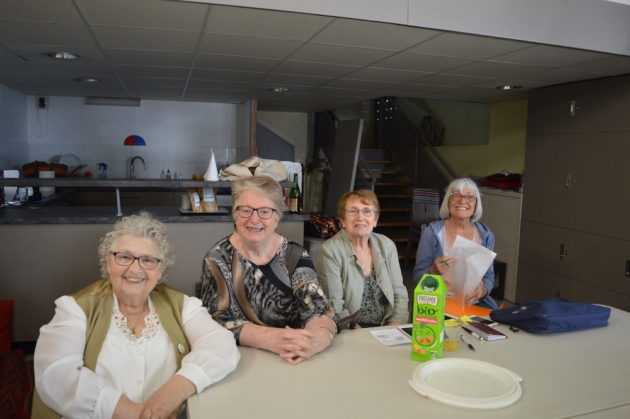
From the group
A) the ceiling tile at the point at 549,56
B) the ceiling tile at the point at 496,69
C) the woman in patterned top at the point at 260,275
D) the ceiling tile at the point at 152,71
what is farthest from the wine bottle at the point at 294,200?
the woman in patterned top at the point at 260,275

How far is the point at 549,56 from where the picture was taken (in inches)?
135

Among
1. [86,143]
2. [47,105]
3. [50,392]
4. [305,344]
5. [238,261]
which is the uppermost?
[47,105]

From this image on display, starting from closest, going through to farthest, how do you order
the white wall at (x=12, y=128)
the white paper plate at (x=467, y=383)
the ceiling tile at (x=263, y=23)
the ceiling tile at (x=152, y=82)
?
1. the white paper plate at (x=467, y=383)
2. the ceiling tile at (x=263, y=23)
3. the ceiling tile at (x=152, y=82)
4. the white wall at (x=12, y=128)

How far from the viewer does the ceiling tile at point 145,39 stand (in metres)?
3.01

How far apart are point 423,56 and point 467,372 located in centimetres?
256

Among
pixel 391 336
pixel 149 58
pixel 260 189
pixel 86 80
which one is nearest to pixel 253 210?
pixel 260 189

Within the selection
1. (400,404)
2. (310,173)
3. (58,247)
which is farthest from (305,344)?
(310,173)

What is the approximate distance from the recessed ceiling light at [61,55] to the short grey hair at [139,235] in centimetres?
255

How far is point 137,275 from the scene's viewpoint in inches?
65.7

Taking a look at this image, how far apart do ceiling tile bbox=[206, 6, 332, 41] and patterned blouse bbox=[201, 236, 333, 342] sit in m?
1.31

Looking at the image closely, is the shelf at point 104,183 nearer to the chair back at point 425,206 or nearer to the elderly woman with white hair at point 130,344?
the elderly woman with white hair at point 130,344

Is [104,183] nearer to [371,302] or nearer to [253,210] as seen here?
[253,210]

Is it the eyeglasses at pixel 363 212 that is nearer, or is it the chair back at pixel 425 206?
the eyeglasses at pixel 363 212

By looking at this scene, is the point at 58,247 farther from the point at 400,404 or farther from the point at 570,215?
the point at 570,215
